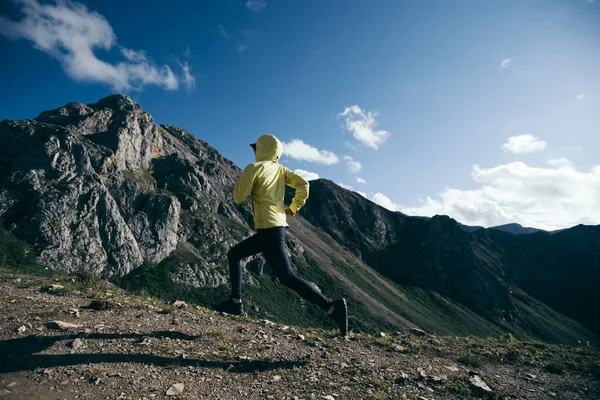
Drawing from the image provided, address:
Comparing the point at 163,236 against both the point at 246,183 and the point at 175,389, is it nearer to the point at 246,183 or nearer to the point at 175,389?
the point at 246,183

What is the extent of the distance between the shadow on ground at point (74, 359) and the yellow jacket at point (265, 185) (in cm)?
229

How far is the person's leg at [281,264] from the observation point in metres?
5.59

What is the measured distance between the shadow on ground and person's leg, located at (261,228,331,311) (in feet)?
3.65

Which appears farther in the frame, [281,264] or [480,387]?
[281,264]

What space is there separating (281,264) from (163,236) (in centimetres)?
12704

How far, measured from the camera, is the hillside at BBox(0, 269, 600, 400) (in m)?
3.88

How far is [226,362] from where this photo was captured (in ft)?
15.5

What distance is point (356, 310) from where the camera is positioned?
127 metres

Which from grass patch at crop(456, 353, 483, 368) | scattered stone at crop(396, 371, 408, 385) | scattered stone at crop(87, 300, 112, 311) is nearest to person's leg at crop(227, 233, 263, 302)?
scattered stone at crop(87, 300, 112, 311)

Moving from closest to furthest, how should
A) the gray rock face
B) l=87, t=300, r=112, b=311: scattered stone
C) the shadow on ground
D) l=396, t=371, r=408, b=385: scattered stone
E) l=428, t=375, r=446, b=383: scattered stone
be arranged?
the shadow on ground < l=396, t=371, r=408, b=385: scattered stone < l=428, t=375, r=446, b=383: scattered stone < l=87, t=300, r=112, b=311: scattered stone < the gray rock face

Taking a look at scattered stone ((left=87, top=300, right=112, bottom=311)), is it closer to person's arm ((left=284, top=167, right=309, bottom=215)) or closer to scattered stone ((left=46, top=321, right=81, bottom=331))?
scattered stone ((left=46, top=321, right=81, bottom=331))

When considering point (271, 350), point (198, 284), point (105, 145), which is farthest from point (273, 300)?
point (271, 350)

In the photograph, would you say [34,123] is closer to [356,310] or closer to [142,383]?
[356,310]

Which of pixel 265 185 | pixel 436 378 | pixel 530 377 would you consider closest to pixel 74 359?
pixel 265 185
